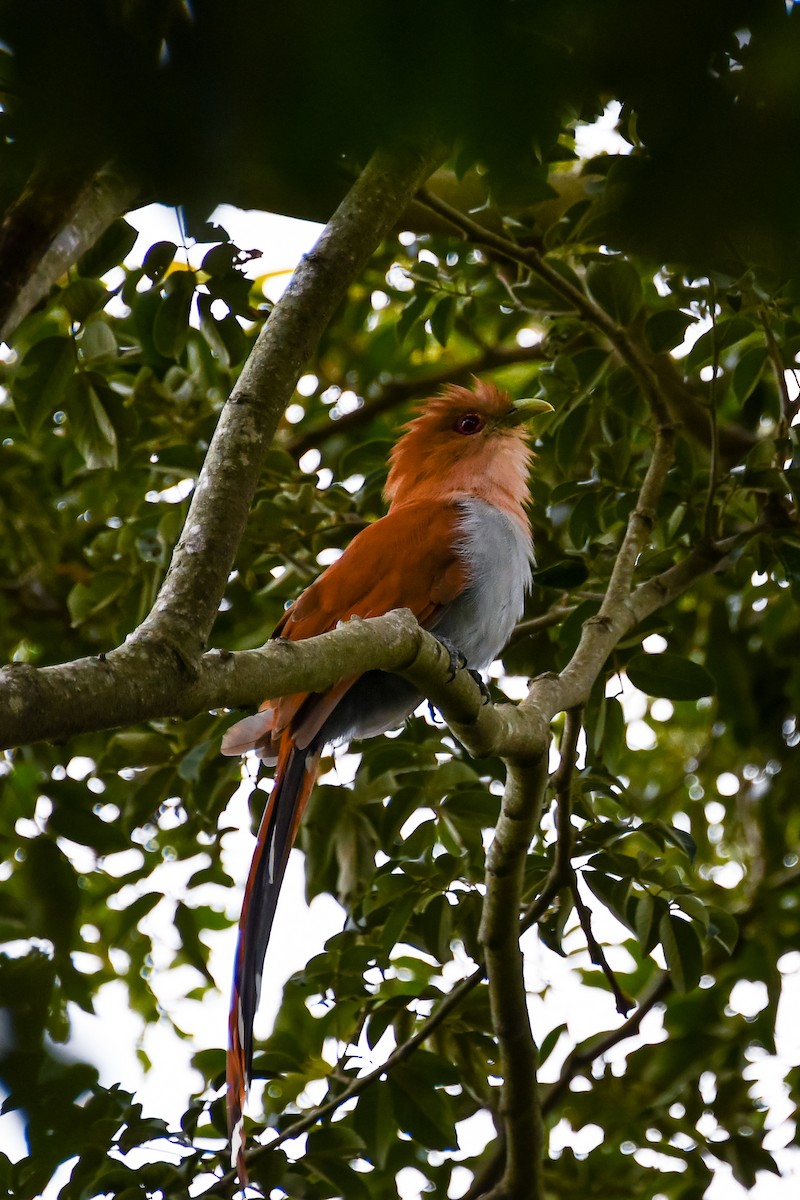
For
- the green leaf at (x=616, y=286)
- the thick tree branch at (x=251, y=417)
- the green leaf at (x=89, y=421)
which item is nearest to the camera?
the thick tree branch at (x=251, y=417)

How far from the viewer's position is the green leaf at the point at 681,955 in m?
2.37

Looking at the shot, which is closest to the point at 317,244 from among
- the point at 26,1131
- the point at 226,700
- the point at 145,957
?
the point at 226,700

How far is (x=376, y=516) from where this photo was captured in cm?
340

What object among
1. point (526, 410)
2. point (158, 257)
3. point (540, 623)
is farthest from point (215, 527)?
point (526, 410)

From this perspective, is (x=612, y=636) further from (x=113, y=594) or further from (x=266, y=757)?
(x=113, y=594)

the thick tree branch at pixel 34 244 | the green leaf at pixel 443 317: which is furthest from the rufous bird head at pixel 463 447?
the thick tree branch at pixel 34 244

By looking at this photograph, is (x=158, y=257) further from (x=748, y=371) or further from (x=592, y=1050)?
(x=592, y=1050)

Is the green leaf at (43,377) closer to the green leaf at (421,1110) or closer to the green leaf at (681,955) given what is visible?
the green leaf at (421,1110)

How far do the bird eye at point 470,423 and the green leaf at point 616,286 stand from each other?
2.86 feet

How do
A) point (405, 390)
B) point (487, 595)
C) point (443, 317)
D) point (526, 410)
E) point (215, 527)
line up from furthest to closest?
point (405, 390), point (526, 410), point (443, 317), point (487, 595), point (215, 527)

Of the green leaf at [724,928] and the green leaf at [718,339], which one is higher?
the green leaf at [718,339]

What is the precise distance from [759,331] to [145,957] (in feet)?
7.21

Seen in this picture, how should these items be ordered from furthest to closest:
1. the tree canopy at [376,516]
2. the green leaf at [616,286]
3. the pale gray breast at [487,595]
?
the pale gray breast at [487,595] < the green leaf at [616,286] < the tree canopy at [376,516]

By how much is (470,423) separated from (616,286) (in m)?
0.94
